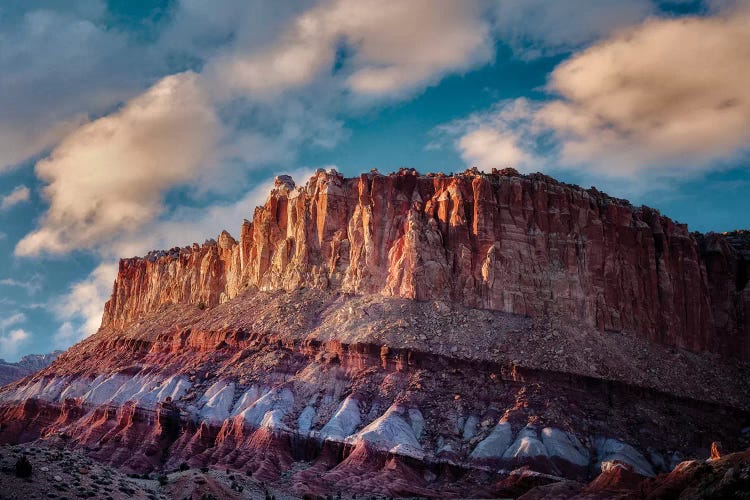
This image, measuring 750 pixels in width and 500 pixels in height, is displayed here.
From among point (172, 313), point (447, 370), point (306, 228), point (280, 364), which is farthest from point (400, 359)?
point (172, 313)

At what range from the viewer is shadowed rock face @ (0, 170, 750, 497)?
71.0 metres

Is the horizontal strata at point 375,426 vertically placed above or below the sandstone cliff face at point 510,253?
below

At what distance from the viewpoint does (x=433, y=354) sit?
80.9m

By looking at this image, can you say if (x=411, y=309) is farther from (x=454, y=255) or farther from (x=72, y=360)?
(x=72, y=360)

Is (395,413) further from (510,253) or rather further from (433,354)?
(510,253)

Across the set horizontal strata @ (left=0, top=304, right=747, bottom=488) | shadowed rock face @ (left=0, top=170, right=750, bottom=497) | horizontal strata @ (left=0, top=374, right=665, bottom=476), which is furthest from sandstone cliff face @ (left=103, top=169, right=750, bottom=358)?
horizontal strata @ (left=0, top=374, right=665, bottom=476)

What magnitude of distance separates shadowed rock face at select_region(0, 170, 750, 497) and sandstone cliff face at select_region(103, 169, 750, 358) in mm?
265

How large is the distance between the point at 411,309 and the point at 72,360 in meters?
65.4

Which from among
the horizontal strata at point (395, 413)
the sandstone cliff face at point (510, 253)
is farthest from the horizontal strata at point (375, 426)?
the sandstone cliff face at point (510, 253)

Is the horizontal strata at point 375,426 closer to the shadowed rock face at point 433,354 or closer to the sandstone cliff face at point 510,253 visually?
the shadowed rock face at point 433,354

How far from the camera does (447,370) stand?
7994 centimetres

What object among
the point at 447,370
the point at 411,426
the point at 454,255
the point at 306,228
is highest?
the point at 306,228

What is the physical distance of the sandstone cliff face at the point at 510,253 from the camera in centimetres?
9031

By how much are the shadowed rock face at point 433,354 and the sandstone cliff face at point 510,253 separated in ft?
0.87
